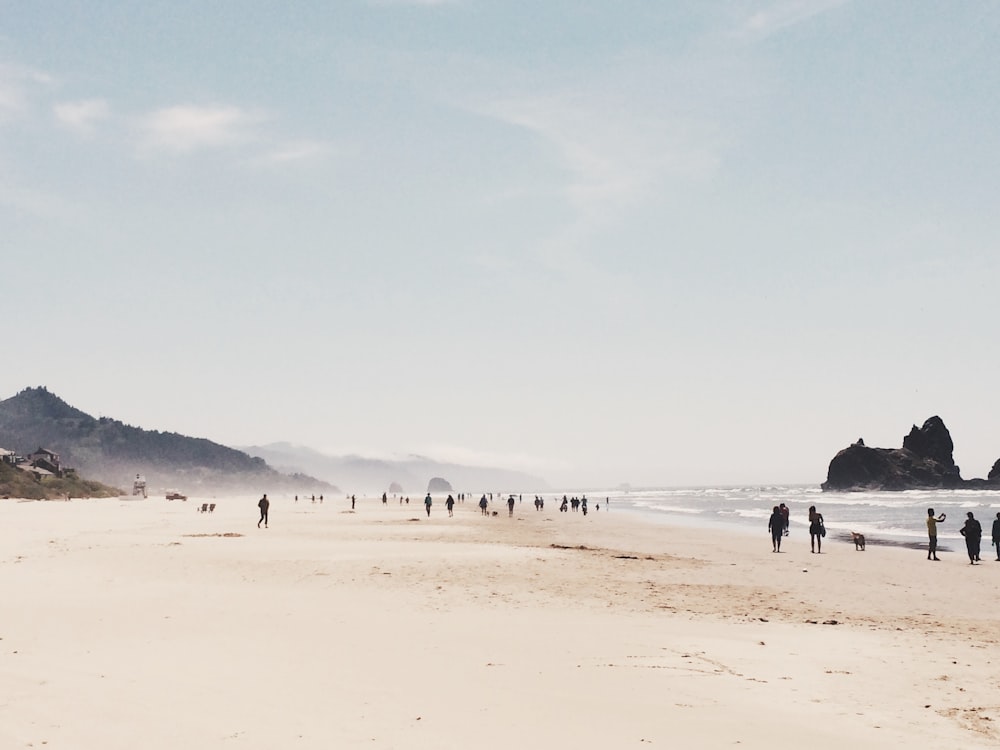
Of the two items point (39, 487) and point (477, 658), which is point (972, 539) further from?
point (39, 487)

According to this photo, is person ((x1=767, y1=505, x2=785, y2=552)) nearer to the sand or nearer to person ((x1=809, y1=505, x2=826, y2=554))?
person ((x1=809, y1=505, x2=826, y2=554))

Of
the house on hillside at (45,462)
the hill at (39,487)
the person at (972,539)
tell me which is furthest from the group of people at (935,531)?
the house on hillside at (45,462)

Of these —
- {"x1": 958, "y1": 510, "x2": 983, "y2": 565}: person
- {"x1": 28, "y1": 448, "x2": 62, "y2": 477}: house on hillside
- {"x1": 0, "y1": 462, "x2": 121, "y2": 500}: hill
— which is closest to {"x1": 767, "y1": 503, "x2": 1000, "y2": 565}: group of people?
{"x1": 958, "y1": 510, "x2": 983, "y2": 565}: person

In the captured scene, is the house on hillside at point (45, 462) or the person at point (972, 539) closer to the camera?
the person at point (972, 539)

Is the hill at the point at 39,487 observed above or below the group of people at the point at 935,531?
below

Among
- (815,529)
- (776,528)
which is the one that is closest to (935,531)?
(815,529)

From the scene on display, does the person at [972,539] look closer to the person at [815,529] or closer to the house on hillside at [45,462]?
the person at [815,529]

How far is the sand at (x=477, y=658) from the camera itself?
297 inches

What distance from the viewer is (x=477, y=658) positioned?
10859mm

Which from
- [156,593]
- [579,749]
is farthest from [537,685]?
[156,593]

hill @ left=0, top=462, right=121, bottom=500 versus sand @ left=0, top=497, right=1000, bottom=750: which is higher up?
sand @ left=0, top=497, right=1000, bottom=750

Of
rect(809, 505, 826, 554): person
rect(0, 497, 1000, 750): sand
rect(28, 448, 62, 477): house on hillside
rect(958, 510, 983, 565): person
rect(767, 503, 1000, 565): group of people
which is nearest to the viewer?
rect(0, 497, 1000, 750): sand

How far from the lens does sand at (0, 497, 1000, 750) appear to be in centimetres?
754

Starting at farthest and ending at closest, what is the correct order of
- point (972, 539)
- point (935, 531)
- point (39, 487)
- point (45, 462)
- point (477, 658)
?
1. point (45, 462)
2. point (39, 487)
3. point (935, 531)
4. point (972, 539)
5. point (477, 658)
